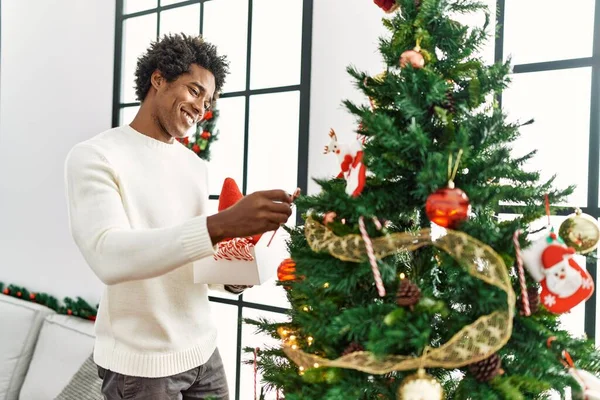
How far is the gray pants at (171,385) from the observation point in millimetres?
1229

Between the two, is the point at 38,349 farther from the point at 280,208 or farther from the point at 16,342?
the point at 280,208

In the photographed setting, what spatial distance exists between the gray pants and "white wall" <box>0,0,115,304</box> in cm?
127

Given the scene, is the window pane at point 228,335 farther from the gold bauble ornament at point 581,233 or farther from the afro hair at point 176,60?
the gold bauble ornament at point 581,233

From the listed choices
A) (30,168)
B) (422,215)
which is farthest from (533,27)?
(30,168)

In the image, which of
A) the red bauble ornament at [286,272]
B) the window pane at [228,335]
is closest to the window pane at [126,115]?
the window pane at [228,335]

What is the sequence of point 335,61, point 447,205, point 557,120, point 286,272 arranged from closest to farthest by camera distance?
1. point 447,205
2. point 286,272
3. point 557,120
4. point 335,61

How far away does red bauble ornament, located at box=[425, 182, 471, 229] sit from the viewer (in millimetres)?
742

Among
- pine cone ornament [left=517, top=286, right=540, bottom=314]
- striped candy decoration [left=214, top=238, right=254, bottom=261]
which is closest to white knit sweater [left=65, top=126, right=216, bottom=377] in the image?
striped candy decoration [left=214, top=238, right=254, bottom=261]

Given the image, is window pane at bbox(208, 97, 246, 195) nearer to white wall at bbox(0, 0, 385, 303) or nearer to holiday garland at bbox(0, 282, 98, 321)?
white wall at bbox(0, 0, 385, 303)

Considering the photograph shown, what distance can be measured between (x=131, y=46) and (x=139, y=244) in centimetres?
175

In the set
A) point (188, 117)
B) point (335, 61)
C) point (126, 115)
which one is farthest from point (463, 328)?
point (126, 115)

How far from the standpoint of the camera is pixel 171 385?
1251 mm

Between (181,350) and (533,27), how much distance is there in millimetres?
1243

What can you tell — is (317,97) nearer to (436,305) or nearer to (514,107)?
(514,107)
